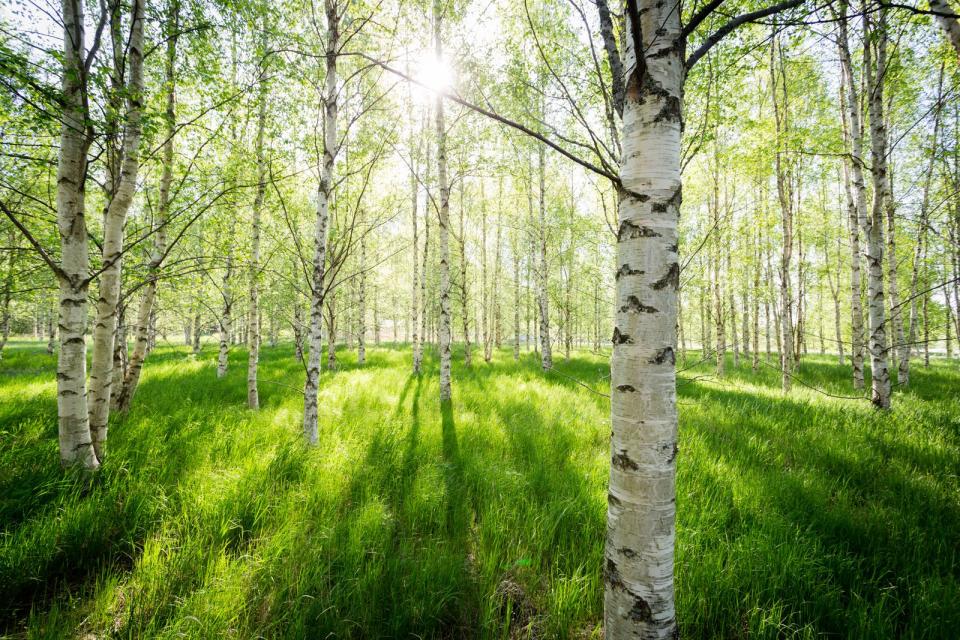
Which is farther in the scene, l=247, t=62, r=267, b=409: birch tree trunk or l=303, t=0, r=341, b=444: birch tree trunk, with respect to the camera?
l=247, t=62, r=267, b=409: birch tree trunk

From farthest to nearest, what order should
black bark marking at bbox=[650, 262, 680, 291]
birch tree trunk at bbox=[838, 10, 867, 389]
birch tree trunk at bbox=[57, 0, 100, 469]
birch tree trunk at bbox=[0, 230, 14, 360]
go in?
birch tree trunk at bbox=[838, 10, 867, 389], birch tree trunk at bbox=[0, 230, 14, 360], birch tree trunk at bbox=[57, 0, 100, 469], black bark marking at bbox=[650, 262, 680, 291]

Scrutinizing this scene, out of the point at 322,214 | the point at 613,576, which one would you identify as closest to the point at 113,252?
the point at 322,214

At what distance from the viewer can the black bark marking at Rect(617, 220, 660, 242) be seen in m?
1.30

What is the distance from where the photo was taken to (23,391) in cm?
559

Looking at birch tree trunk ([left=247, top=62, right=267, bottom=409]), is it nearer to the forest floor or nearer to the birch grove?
the birch grove

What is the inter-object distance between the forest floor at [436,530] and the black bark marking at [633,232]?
82 centimetres

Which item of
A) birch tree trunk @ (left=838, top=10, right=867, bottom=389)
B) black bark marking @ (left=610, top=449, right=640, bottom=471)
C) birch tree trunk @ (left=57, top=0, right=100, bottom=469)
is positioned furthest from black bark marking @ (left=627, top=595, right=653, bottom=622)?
birch tree trunk @ (left=838, top=10, right=867, bottom=389)

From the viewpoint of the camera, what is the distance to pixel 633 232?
134 cm

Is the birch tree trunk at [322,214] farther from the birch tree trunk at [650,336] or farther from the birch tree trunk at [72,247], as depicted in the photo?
the birch tree trunk at [650,336]

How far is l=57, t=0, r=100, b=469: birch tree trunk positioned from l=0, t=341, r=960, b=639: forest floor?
59cm

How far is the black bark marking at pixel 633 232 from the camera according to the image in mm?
1301

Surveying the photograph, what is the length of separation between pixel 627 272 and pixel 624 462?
76cm

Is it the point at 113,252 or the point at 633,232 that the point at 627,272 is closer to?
the point at 633,232

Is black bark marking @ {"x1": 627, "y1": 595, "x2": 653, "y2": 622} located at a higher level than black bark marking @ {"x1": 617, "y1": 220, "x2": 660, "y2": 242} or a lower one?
lower
